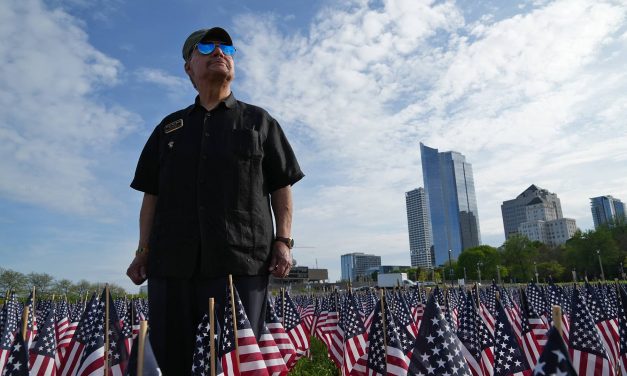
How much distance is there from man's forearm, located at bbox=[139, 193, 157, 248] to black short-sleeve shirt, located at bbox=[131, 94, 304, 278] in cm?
16

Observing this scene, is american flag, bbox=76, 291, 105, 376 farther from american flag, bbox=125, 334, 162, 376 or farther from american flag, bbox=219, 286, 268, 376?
american flag, bbox=125, 334, 162, 376

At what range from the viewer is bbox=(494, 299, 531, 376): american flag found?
156 inches

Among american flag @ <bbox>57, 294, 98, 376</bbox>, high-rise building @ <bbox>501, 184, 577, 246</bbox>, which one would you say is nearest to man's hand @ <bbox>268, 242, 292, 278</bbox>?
american flag @ <bbox>57, 294, 98, 376</bbox>

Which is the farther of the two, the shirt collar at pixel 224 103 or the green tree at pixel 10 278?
the green tree at pixel 10 278

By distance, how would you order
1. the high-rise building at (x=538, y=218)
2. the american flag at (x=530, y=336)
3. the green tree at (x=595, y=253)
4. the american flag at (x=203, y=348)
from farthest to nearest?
the high-rise building at (x=538, y=218)
the green tree at (x=595, y=253)
the american flag at (x=530, y=336)
the american flag at (x=203, y=348)

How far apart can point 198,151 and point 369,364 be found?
105 inches

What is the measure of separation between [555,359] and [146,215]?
2697mm

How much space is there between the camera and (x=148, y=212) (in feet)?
11.2

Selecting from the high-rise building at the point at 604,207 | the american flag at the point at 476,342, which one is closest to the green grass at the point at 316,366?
the american flag at the point at 476,342

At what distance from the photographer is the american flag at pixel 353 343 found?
645cm

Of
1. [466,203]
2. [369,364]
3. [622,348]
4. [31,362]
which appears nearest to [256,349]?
[369,364]

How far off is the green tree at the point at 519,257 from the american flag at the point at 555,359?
89.3m

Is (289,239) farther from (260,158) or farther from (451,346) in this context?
(451,346)

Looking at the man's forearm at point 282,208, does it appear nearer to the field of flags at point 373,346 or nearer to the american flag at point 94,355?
the field of flags at point 373,346
